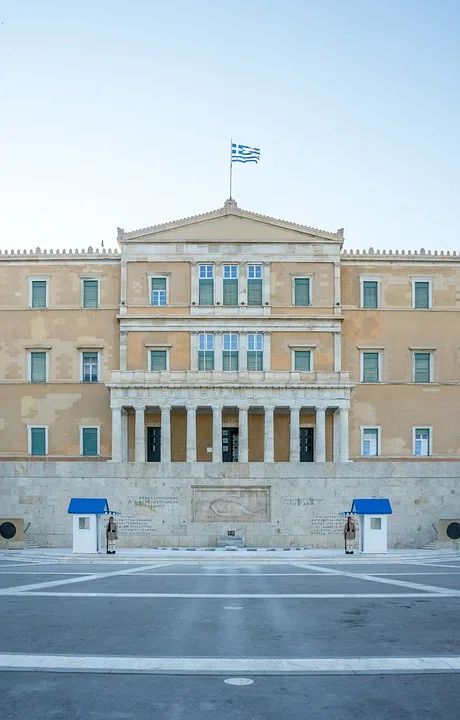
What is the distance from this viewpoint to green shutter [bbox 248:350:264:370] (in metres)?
59.2

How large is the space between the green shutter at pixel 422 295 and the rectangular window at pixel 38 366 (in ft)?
82.8

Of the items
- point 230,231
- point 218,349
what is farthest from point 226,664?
point 230,231

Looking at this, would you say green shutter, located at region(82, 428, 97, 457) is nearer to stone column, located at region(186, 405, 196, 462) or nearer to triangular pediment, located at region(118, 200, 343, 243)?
stone column, located at region(186, 405, 196, 462)

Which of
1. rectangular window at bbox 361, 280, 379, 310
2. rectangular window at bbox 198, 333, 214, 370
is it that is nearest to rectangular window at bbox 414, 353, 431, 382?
rectangular window at bbox 361, 280, 379, 310

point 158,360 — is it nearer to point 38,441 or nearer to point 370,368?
point 38,441

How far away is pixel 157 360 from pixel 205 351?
10.6 ft

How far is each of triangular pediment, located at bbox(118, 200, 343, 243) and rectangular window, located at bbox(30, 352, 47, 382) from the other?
9.45m

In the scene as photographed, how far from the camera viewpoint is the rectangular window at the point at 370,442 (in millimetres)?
59500

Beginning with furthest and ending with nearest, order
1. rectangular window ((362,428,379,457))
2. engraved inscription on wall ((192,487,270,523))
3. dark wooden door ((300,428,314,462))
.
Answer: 1. rectangular window ((362,428,379,457))
2. dark wooden door ((300,428,314,462))
3. engraved inscription on wall ((192,487,270,523))

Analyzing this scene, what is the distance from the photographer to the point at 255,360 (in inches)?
2335

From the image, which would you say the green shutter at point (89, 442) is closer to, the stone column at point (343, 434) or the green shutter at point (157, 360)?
the green shutter at point (157, 360)

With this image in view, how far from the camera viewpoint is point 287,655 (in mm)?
15039

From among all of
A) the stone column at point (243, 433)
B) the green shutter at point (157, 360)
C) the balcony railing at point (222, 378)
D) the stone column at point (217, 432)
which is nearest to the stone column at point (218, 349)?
the balcony railing at point (222, 378)

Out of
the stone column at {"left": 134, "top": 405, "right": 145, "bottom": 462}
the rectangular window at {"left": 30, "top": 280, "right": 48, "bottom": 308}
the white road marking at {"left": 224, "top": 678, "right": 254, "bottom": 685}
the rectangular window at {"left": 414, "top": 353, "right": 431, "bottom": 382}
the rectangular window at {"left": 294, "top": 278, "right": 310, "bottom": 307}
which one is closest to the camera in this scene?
the white road marking at {"left": 224, "top": 678, "right": 254, "bottom": 685}
